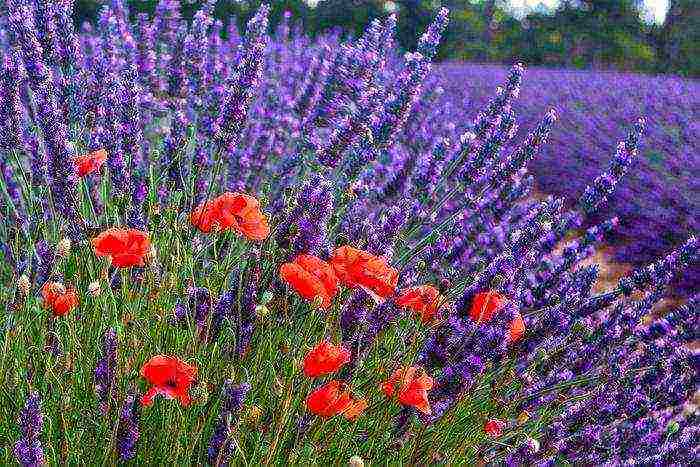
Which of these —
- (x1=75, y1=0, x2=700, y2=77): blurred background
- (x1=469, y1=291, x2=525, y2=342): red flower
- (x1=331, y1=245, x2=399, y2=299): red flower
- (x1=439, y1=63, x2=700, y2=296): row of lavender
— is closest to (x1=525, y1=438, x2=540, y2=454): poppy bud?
(x1=469, y1=291, x2=525, y2=342): red flower

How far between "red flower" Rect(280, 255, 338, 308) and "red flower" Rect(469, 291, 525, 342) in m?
0.34

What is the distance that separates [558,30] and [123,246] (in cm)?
2460

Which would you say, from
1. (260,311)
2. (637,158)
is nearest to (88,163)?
(260,311)

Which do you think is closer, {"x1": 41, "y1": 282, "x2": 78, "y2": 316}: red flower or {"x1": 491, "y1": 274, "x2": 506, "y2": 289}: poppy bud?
{"x1": 41, "y1": 282, "x2": 78, "y2": 316}: red flower

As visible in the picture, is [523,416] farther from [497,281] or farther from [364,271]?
[364,271]

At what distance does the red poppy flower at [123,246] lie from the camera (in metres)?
1.29

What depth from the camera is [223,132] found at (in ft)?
5.84

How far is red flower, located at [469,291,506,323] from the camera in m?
1.52

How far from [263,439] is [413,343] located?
0.40m

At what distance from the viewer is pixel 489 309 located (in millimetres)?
1536

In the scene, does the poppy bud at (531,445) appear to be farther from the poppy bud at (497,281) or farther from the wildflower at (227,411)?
the wildflower at (227,411)

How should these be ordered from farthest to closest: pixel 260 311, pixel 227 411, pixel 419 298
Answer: pixel 419 298
pixel 260 311
pixel 227 411

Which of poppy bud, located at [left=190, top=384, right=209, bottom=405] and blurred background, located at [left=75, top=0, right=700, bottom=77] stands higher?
poppy bud, located at [left=190, top=384, right=209, bottom=405]

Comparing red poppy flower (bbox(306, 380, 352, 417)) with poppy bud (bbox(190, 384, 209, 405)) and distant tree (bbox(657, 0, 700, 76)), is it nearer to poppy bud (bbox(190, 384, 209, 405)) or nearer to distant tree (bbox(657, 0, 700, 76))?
poppy bud (bbox(190, 384, 209, 405))
